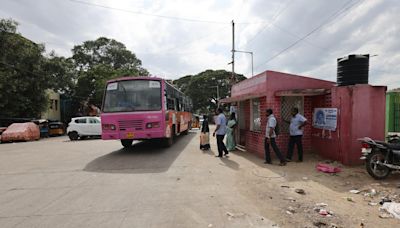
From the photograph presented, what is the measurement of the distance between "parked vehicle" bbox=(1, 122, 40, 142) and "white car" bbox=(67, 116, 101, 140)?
134 inches

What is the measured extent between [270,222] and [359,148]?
472 centimetres

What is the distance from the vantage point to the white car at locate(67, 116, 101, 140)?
20.4 metres

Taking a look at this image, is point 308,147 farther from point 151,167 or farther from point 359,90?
point 151,167

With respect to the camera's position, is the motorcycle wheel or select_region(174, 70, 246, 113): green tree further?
select_region(174, 70, 246, 113): green tree

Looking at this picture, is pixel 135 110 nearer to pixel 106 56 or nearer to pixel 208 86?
pixel 106 56

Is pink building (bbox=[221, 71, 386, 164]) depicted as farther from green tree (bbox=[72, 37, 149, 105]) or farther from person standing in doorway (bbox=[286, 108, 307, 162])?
green tree (bbox=[72, 37, 149, 105])

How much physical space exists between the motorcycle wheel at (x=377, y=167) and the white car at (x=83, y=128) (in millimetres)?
18244

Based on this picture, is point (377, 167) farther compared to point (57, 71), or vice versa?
point (57, 71)

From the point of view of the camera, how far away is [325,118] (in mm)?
8508

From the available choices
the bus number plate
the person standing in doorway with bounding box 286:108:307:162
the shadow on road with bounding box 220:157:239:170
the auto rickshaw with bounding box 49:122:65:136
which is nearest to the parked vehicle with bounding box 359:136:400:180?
the person standing in doorway with bounding box 286:108:307:162

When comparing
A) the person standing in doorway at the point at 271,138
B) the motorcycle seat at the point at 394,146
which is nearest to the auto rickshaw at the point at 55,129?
the person standing in doorway at the point at 271,138

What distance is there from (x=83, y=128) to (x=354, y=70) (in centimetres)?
1813

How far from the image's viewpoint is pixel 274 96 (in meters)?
9.15

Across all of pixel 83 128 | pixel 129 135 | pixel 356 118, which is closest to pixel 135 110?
pixel 129 135
